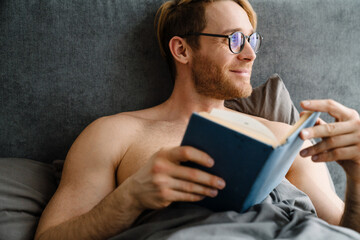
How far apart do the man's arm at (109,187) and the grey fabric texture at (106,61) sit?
29cm

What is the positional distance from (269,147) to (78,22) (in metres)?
1.13

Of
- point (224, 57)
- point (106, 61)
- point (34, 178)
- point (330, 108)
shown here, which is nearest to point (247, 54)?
point (224, 57)

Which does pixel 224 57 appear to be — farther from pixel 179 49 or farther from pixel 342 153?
pixel 342 153

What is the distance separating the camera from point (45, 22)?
125 centimetres

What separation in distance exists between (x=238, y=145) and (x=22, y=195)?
2.77ft

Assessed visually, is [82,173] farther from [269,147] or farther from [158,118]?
[269,147]

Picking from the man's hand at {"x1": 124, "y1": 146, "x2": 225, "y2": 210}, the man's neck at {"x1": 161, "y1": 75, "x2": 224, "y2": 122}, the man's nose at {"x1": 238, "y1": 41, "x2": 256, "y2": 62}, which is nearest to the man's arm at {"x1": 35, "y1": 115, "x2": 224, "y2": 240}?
the man's hand at {"x1": 124, "y1": 146, "x2": 225, "y2": 210}

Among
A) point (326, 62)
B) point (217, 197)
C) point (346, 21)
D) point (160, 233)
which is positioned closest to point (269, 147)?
point (217, 197)

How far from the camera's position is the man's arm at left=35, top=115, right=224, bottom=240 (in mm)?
636

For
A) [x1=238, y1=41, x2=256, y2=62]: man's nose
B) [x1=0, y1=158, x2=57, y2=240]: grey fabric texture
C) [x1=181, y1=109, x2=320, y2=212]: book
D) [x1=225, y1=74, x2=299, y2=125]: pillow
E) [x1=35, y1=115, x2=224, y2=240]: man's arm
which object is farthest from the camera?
[x1=225, y1=74, x2=299, y2=125]: pillow

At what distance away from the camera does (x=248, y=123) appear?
56 cm

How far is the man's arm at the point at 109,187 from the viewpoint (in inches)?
25.0

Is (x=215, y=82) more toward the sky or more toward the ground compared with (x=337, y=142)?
more toward the sky

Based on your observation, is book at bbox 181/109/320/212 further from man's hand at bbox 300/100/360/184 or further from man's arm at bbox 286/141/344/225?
man's arm at bbox 286/141/344/225
